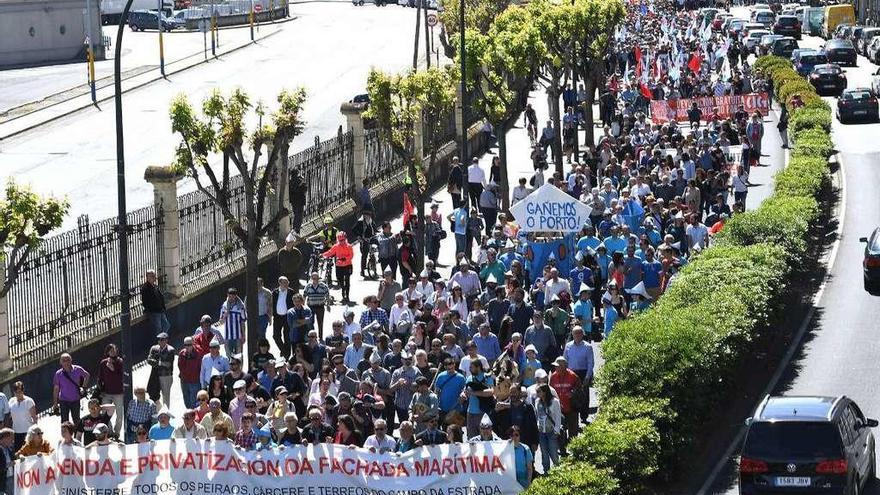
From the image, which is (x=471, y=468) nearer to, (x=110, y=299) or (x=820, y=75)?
(x=110, y=299)

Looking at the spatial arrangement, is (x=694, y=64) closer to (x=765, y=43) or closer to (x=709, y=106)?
(x=709, y=106)

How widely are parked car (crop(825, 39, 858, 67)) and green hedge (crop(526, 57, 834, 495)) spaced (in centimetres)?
3985

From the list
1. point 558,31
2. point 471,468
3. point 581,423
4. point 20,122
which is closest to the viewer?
point 471,468

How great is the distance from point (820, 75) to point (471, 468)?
45169 millimetres

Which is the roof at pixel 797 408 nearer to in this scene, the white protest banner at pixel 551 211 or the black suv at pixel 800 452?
the black suv at pixel 800 452

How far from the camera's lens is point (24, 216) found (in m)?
21.9

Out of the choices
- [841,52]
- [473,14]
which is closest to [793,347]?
[841,52]

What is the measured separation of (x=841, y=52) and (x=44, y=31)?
3436 centimetres

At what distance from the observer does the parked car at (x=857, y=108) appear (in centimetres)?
5366

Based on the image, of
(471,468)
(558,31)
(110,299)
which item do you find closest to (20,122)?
(558,31)

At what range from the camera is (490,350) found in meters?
23.1

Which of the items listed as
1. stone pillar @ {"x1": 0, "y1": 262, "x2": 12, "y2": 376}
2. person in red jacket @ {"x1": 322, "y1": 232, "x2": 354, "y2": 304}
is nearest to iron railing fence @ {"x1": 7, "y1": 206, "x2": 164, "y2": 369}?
stone pillar @ {"x1": 0, "y1": 262, "x2": 12, "y2": 376}

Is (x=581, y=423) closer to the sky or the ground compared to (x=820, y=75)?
closer to the sky

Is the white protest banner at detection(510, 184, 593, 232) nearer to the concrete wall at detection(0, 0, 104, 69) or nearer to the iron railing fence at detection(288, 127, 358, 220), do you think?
the iron railing fence at detection(288, 127, 358, 220)
